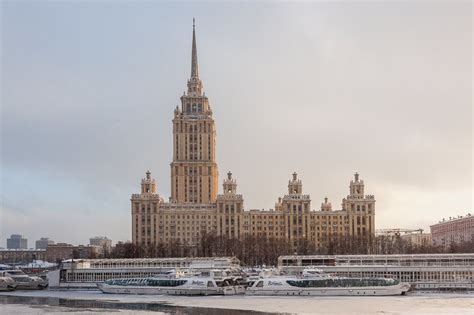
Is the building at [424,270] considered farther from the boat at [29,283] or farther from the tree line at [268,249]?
the tree line at [268,249]

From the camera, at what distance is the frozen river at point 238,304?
82250 mm

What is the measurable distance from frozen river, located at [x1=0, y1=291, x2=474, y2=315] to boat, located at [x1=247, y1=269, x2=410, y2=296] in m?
3.14

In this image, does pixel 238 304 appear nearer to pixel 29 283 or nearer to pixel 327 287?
pixel 327 287

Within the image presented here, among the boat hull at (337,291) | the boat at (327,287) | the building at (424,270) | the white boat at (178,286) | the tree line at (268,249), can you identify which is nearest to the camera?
the boat hull at (337,291)

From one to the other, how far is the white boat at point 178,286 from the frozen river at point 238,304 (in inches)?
160

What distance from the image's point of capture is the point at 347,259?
139m

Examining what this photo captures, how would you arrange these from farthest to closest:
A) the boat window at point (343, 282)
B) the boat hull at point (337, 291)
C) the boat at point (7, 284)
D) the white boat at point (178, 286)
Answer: the boat at point (7, 284)
the white boat at point (178, 286)
the boat window at point (343, 282)
the boat hull at point (337, 291)

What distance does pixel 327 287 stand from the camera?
349ft

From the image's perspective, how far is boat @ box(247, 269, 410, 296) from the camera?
10456cm

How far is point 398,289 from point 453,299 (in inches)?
448

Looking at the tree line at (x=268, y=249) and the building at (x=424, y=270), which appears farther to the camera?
the tree line at (x=268, y=249)

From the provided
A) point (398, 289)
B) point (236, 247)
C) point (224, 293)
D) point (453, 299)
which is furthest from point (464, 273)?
point (236, 247)

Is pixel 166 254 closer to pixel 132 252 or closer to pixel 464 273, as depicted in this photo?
pixel 132 252

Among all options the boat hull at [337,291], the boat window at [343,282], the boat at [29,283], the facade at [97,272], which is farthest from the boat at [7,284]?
the boat window at [343,282]
